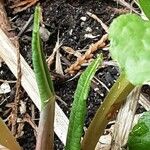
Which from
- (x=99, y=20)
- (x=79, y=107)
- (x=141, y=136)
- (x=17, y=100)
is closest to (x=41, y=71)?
(x=79, y=107)

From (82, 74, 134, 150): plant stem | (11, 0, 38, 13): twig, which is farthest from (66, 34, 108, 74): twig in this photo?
(82, 74, 134, 150): plant stem

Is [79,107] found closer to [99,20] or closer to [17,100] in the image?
[17,100]

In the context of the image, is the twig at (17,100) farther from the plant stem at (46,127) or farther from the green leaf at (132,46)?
Result: the green leaf at (132,46)

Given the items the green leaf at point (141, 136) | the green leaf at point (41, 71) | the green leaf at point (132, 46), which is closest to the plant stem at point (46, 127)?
the green leaf at point (41, 71)

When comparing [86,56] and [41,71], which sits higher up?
[41,71]

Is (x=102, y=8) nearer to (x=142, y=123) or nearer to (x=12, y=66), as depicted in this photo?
(x=12, y=66)

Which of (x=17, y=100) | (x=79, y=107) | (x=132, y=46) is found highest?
(x=132, y=46)

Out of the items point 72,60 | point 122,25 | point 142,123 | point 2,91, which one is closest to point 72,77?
point 72,60
